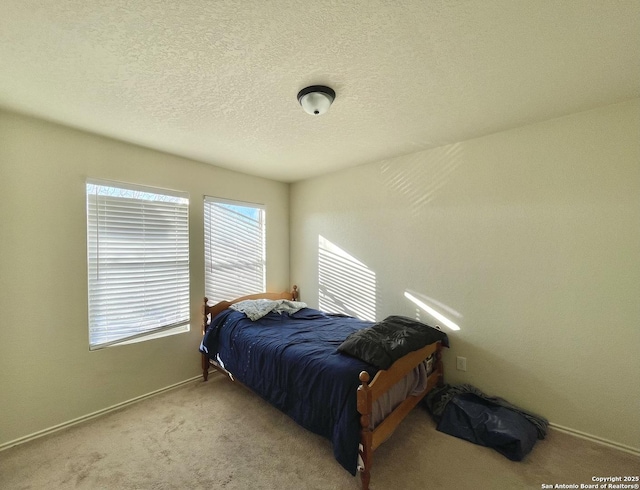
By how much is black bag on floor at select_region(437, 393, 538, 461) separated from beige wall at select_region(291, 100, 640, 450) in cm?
25

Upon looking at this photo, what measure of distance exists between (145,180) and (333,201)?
6.88ft

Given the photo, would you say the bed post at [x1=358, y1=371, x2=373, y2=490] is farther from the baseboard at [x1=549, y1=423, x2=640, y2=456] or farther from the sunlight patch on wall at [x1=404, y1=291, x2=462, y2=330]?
the baseboard at [x1=549, y1=423, x2=640, y2=456]

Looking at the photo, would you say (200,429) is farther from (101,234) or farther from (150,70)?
(150,70)

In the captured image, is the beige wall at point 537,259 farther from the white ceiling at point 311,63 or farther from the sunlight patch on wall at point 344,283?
the white ceiling at point 311,63

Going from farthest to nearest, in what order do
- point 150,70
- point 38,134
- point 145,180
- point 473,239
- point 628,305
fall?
1. point 145,180
2. point 473,239
3. point 38,134
4. point 628,305
5. point 150,70

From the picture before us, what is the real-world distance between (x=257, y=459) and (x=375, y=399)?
95 cm

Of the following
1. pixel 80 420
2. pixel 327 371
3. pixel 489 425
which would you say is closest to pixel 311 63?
pixel 327 371

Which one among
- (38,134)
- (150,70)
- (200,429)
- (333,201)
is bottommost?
(200,429)

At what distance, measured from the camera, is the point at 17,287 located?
1978 millimetres

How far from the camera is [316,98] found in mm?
1703

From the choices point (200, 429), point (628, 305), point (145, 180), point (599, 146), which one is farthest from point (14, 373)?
point (599, 146)

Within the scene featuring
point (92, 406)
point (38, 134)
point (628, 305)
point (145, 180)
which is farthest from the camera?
point (145, 180)

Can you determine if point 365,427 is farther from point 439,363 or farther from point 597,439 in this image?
point 597,439

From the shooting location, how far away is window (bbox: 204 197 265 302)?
3.14 metres
